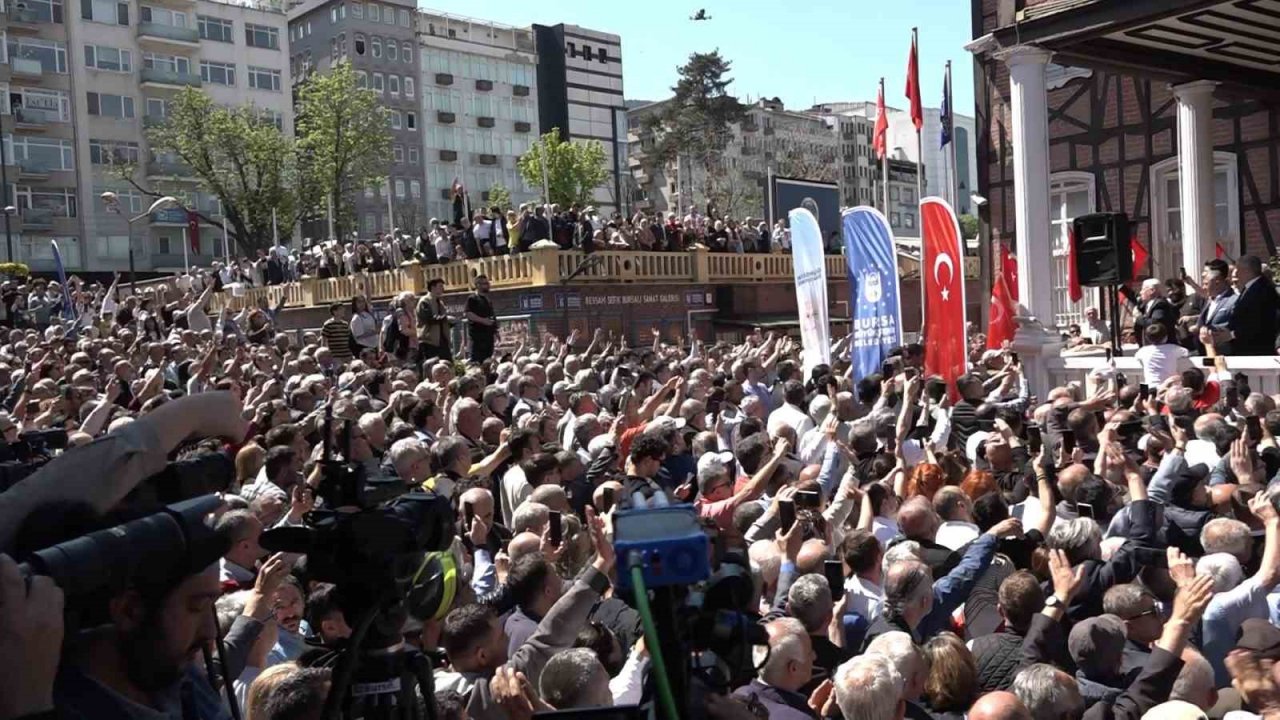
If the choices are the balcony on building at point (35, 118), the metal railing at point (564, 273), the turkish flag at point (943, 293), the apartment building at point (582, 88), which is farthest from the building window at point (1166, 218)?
the apartment building at point (582, 88)

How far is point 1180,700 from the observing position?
4.22 metres

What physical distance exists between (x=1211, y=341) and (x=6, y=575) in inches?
457

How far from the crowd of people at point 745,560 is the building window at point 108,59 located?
63.6 metres

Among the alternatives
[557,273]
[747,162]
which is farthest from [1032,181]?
[747,162]

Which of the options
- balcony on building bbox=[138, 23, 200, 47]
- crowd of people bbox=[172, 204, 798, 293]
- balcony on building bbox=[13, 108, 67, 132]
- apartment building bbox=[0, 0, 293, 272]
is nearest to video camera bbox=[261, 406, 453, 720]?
crowd of people bbox=[172, 204, 798, 293]

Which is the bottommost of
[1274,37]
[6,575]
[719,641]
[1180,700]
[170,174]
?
[1180,700]

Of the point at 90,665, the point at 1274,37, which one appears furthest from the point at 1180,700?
the point at 1274,37

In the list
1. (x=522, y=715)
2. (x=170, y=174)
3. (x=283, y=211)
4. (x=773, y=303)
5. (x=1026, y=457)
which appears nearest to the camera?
(x=522, y=715)

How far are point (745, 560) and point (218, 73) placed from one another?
3081 inches

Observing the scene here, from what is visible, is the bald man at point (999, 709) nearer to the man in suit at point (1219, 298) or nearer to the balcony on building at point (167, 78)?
the man in suit at point (1219, 298)

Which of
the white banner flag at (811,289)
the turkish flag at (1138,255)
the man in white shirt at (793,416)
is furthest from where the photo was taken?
the turkish flag at (1138,255)

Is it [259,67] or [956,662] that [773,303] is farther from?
[259,67]

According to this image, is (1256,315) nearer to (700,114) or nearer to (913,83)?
(913,83)

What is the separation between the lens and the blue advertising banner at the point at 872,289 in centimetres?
1284
